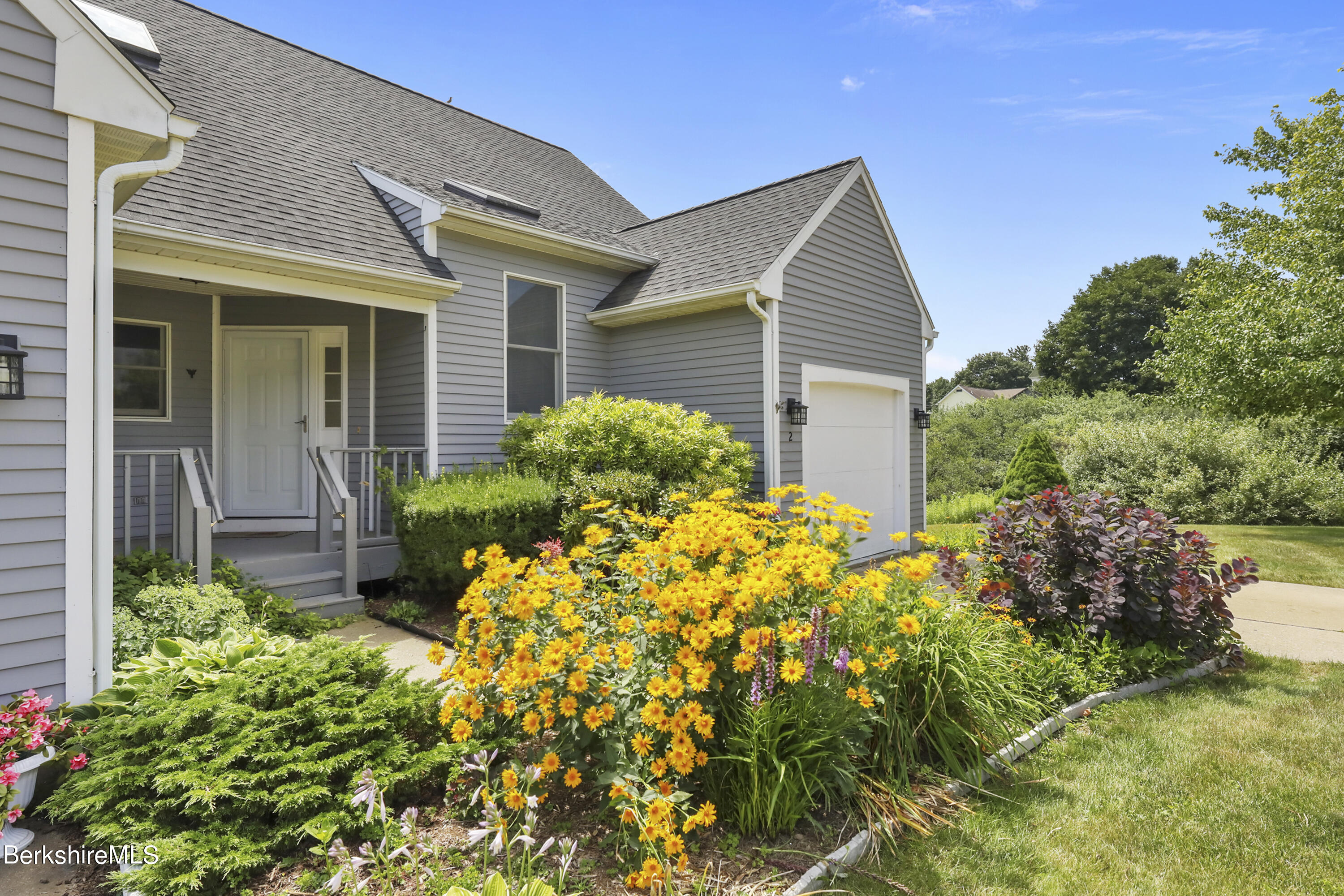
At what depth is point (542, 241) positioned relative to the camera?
8078mm

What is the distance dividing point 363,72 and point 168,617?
378 inches

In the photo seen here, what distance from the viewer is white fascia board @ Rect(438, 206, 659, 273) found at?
7328 millimetres

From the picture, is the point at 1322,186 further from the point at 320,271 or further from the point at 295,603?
the point at 295,603

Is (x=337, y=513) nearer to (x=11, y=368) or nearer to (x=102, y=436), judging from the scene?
(x=102, y=436)

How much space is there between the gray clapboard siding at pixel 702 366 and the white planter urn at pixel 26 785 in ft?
20.8

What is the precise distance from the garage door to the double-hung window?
334cm

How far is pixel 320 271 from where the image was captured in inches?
244

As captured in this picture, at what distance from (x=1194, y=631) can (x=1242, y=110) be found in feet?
54.5

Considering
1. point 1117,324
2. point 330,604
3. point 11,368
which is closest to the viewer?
point 11,368

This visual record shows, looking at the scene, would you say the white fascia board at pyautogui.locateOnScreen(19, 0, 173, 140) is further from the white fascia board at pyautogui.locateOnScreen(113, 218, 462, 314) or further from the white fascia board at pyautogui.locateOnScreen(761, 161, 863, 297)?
the white fascia board at pyautogui.locateOnScreen(761, 161, 863, 297)

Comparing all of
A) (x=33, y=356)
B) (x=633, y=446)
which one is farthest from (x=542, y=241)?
(x=33, y=356)

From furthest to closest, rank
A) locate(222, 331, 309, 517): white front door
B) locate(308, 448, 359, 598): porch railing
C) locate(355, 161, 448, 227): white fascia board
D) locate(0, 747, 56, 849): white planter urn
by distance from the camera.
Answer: locate(222, 331, 309, 517): white front door, locate(355, 161, 448, 227): white fascia board, locate(308, 448, 359, 598): porch railing, locate(0, 747, 56, 849): white planter urn

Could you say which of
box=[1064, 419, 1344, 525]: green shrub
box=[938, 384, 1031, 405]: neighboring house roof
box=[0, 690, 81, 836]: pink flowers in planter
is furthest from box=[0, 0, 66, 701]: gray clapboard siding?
box=[938, 384, 1031, 405]: neighboring house roof

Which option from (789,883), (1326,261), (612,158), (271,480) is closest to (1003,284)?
(1326,261)
